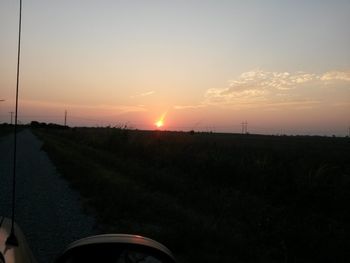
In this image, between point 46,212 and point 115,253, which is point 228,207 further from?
point 115,253

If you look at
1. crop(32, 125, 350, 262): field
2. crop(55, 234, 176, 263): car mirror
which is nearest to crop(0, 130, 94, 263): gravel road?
crop(32, 125, 350, 262): field

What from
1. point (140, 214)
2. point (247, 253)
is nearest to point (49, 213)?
point (140, 214)

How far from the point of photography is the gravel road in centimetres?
741

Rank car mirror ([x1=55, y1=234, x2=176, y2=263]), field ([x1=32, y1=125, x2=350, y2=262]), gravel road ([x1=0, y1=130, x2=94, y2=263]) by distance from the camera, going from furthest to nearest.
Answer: field ([x1=32, y1=125, x2=350, y2=262]) < gravel road ([x1=0, y1=130, x2=94, y2=263]) < car mirror ([x1=55, y1=234, x2=176, y2=263])

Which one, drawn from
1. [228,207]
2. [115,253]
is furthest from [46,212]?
[115,253]

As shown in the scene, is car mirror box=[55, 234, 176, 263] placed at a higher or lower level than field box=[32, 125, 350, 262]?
higher

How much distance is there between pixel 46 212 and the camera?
10016mm

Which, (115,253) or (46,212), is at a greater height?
(115,253)

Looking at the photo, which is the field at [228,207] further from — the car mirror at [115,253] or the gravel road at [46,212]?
the car mirror at [115,253]

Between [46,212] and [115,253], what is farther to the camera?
[46,212]

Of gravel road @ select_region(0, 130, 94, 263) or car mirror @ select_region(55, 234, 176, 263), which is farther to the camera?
gravel road @ select_region(0, 130, 94, 263)

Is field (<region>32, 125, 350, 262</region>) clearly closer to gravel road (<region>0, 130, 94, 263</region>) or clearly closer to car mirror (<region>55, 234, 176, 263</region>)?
gravel road (<region>0, 130, 94, 263</region>)

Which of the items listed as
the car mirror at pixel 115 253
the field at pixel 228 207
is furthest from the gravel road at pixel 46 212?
the car mirror at pixel 115 253

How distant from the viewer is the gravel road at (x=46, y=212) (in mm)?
7406
